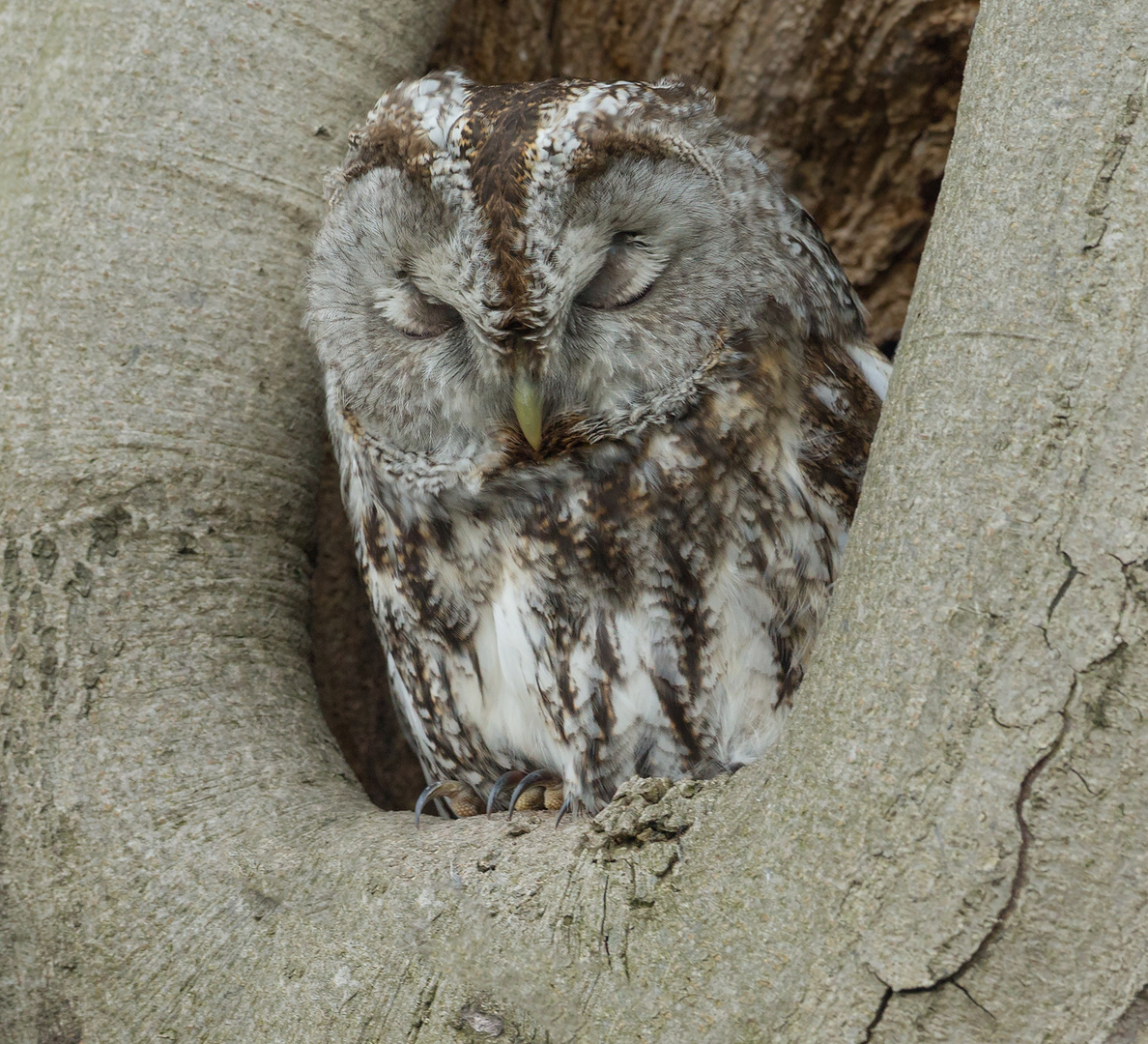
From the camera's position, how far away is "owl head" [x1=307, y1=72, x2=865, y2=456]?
1501 millimetres

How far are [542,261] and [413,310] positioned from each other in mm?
314

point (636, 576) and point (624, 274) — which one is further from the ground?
point (624, 274)

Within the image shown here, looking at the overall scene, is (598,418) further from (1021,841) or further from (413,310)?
(1021,841)

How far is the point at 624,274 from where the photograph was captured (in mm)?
1636

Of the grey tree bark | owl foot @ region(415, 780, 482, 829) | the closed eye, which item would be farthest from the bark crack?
owl foot @ region(415, 780, 482, 829)

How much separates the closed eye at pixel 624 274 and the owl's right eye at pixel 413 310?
0.20 m

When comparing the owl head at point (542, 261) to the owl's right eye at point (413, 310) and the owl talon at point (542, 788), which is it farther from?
the owl talon at point (542, 788)

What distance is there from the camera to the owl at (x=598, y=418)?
157 cm

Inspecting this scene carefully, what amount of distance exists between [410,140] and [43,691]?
96cm

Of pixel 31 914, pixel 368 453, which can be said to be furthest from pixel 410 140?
pixel 31 914

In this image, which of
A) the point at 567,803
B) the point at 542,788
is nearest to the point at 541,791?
the point at 542,788

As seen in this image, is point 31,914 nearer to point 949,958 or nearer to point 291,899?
point 291,899

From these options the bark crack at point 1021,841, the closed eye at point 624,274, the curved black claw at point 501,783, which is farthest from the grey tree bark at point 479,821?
the closed eye at point 624,274

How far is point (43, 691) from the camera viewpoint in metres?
1.65
